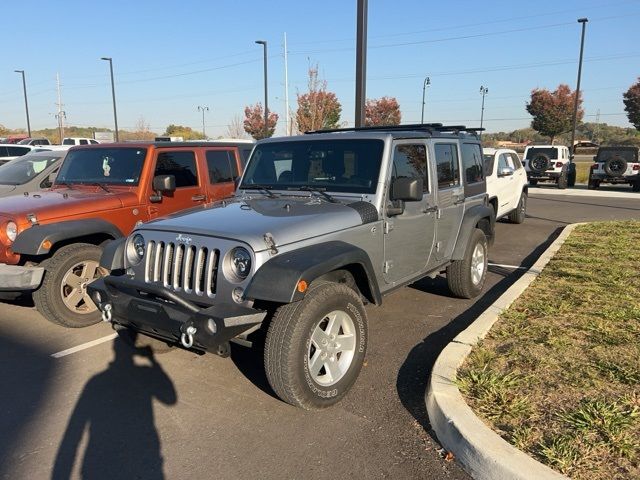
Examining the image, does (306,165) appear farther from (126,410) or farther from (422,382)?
(126,410)

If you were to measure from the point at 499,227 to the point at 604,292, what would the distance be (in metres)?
6.10

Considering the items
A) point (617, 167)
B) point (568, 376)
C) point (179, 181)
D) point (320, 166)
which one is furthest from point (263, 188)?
point (617, 167)

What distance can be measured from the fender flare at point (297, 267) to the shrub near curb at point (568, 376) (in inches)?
46.0

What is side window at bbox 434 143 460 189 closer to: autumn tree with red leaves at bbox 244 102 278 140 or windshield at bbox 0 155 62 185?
windshield at bbox 0 155 62 185

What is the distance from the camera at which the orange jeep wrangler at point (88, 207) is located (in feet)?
16.1

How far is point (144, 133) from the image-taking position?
58.6 metres

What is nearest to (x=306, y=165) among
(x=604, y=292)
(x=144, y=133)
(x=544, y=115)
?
(x=604, y=292)

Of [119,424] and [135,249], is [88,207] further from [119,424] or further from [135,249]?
[119,424]

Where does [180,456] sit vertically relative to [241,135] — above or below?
below

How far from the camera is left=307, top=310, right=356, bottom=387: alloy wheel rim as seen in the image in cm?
347

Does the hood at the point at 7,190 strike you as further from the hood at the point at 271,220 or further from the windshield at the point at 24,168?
the hood at the point at 271,220

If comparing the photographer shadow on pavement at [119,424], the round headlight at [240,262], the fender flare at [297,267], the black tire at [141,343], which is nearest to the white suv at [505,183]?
the fender flare at [297,267]

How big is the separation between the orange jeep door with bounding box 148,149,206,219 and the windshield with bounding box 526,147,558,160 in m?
18.3

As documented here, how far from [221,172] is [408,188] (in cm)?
382
